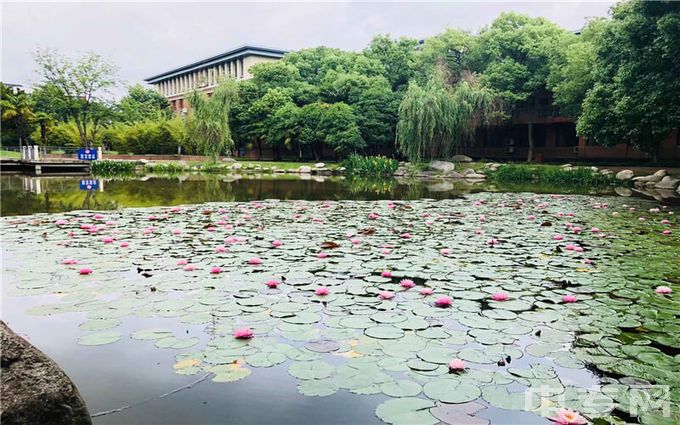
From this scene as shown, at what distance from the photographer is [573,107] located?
20219 mm

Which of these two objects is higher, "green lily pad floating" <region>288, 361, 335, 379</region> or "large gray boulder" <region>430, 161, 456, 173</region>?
"large gray boulder" <region>430, 161, 456, 173</region>

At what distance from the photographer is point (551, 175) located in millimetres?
17031

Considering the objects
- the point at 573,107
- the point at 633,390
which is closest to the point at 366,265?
the point at 633,390

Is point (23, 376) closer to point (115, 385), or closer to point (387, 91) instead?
point (115, 385)

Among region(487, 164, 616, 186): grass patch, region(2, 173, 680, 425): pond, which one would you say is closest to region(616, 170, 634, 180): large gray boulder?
region(487, 164, 616, 186): grass patch

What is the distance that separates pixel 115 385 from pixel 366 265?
2270 millimetres

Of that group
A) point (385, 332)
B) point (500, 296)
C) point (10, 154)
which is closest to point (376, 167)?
point (500, 296)

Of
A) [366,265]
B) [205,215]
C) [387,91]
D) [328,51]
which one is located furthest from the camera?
[328,51]

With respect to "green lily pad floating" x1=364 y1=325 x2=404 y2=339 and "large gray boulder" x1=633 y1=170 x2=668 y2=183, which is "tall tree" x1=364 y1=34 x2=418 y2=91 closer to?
"large gray boulder" x1=633 y1=170 x2=668 y2=183

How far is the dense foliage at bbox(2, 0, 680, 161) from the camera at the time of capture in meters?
13.8

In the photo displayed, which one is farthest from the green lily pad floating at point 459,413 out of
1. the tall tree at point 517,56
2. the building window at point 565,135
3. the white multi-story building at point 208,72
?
the white multi-story building at point 208,72

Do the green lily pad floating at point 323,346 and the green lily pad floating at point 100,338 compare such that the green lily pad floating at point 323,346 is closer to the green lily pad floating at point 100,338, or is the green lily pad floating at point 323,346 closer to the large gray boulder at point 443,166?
the green lily pad floating at point 100,338

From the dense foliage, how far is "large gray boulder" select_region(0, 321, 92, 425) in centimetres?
1553

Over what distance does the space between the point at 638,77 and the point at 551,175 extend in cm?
433
